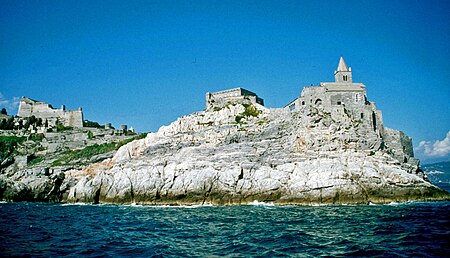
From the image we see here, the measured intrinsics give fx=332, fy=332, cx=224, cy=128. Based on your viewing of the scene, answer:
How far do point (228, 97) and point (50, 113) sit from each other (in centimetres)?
4656

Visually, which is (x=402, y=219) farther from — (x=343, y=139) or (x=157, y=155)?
(x=157, y=155)

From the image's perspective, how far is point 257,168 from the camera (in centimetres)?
3650

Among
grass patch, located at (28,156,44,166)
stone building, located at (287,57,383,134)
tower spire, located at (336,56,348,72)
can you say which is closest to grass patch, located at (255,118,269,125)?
stone building, located at (287,57,383,134)

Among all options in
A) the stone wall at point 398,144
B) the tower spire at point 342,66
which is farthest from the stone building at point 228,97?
the stone wall at point 398,144

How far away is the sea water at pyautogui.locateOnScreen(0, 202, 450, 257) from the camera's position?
44.0 ft

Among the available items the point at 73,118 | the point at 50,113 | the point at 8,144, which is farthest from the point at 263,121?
the point at 50,113

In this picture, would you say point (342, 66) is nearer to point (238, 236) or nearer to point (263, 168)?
point (263, 168)

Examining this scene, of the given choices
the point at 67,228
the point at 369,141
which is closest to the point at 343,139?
the point at 369,141

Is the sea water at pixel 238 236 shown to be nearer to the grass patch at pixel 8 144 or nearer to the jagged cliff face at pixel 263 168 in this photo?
the jagged cliff face at pixel 263 168

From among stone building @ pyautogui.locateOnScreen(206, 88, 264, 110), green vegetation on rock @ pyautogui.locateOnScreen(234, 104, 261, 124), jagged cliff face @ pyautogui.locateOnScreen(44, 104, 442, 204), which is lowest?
jagged cliff face @ pyautogui.locateOnScreen(44, 104, 442, 204)

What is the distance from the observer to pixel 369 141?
37.8 meters

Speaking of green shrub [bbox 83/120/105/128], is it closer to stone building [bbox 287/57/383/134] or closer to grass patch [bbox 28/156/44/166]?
grass patch [bbox 28/156/44/166]

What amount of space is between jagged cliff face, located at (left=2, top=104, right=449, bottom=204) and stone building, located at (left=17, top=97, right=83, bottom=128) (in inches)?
1279

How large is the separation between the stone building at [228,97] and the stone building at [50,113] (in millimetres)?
35990
